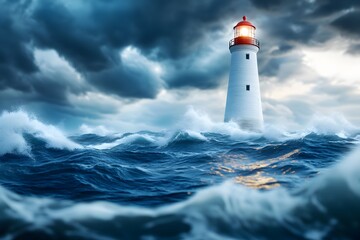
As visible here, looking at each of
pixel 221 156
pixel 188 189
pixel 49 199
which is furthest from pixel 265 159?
pixel 49 199

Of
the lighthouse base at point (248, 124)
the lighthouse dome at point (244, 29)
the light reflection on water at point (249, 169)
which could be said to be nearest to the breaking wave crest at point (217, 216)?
the light reflection on water at point (249, 169)

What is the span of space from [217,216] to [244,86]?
18.8m

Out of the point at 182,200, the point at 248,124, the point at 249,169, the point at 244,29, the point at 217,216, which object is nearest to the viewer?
the point at 217,216

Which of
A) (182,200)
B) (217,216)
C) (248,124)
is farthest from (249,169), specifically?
(248,124)

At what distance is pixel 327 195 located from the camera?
4316mm

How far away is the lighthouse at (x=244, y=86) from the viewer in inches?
867

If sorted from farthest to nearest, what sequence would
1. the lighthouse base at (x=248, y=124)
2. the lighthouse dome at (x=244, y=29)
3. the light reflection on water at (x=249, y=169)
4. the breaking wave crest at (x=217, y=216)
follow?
the lighthouse dome at (x=244, y=29) → the lighthouse base at (x=248, y=124) → the light reflection on water at (x=249, y=169) → the breaking wave crest at (x=217, y=216)

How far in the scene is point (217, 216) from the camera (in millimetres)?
4180

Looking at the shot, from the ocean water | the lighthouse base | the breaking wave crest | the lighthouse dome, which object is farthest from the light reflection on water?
the lighthouse dome

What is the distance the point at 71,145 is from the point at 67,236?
968cm

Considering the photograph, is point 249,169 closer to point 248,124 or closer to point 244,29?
point 248,124

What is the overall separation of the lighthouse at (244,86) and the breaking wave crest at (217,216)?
17318 mm

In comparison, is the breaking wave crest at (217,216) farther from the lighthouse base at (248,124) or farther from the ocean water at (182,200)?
the lighthouse base at (248,124)

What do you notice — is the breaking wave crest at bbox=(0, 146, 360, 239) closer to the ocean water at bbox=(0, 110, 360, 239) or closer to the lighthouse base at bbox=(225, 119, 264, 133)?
the ocean water at bbox=(0, 110, 360, 239)
